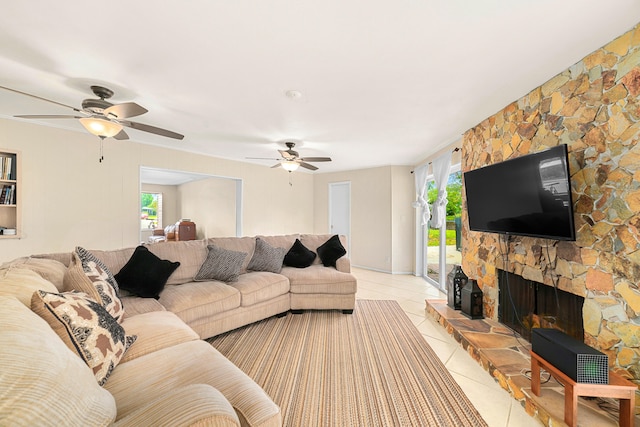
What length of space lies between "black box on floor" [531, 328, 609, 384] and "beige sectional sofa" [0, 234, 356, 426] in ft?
5.47

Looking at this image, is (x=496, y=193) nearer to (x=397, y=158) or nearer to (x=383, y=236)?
(x=397, y=158)

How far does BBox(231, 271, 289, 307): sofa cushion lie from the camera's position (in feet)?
9.50

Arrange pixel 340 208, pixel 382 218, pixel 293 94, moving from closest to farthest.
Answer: pixel 293 94
pixel 382 218
pixel 340 208

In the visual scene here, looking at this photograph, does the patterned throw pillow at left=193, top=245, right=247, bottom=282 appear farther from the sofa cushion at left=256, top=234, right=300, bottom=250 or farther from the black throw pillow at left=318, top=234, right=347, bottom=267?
the black throw pillow at left=318, top=234, right=347, bottom=267

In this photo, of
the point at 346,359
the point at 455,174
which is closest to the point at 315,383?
the point at 346,359

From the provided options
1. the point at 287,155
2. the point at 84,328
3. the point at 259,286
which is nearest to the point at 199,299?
the point at 259,286

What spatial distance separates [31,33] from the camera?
165 cm

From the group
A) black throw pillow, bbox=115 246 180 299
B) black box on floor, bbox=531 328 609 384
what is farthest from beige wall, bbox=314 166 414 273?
black throw pillow, bbox=115 246 180 299

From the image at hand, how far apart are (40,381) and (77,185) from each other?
4.07 metres

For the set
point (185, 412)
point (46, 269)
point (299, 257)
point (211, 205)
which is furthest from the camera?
point (211, 205)

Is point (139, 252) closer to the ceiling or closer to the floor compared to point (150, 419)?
closer to the ceiling

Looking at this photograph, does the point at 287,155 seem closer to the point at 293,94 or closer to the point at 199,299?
the point at 293,94

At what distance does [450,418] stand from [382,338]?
110cm

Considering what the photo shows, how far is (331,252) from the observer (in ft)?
12.7
